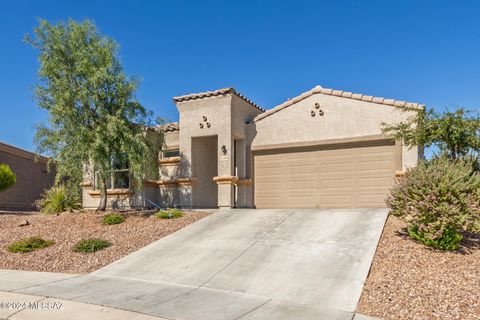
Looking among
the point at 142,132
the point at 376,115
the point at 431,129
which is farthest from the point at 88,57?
the point at 431,129

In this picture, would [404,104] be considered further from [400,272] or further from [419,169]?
[400,272]

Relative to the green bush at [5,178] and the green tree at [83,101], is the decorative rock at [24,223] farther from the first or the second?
the green bush at [5,178]

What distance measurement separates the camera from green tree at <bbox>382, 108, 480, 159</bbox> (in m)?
11.9

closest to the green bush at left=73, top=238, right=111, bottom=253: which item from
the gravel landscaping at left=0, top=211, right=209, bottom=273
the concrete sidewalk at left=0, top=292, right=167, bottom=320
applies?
the gravel landscaping at left=0, top=211, right=209, bottom=273

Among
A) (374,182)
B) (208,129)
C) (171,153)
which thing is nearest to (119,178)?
(171,153)

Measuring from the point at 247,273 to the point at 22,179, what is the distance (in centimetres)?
2062

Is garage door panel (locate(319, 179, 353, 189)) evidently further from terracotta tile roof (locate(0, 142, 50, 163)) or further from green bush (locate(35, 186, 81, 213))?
terracotta tile roof (locate(0, 142, 50, 163))

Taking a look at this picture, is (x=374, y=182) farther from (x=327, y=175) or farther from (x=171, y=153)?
(x=171, y=153)

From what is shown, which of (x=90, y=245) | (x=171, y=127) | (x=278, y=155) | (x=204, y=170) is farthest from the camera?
(x=171, y=127)

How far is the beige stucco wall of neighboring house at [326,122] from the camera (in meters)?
14.7

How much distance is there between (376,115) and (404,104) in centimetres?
108

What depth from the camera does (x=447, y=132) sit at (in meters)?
12.1

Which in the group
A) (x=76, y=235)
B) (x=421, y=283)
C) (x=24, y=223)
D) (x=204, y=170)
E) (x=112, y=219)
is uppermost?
(x=204, y=170)

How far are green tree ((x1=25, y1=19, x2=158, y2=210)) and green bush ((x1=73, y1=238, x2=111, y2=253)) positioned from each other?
12.0 ft
